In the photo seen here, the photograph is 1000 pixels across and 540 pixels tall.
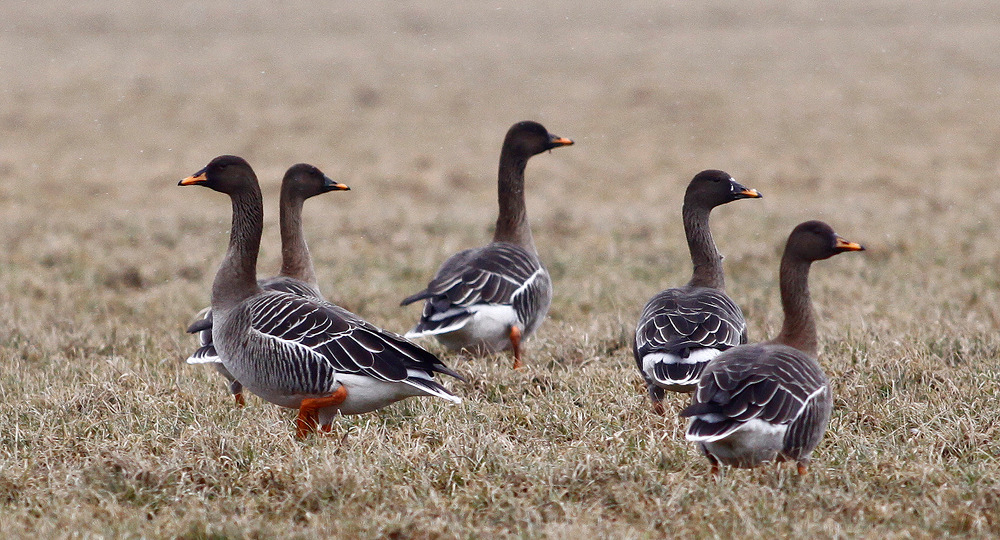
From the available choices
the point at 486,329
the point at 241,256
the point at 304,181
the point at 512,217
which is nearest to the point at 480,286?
the point at 486,329

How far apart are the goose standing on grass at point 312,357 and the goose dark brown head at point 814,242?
203 centimetres

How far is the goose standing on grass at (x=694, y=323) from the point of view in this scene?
19.7 ft

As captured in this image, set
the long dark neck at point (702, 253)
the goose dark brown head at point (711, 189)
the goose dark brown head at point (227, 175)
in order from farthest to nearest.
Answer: the goose dark brown head at point (711, 189), the long dark neck at point (702, 253), the goose dark brown head at point (227, 175)

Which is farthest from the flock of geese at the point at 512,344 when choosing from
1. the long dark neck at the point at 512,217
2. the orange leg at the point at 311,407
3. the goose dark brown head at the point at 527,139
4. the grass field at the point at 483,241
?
the goose dark brown head at the point at 527,139

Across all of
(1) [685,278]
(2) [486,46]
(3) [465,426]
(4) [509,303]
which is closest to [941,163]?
(1) [685,278]

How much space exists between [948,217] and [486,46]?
24.9m

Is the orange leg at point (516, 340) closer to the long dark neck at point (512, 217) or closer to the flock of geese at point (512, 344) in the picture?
the flock of geese at point (512, 344)

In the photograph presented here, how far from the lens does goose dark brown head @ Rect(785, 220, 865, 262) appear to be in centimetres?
568

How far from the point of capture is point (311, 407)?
229 inches

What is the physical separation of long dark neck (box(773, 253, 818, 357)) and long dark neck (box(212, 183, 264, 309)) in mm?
3183

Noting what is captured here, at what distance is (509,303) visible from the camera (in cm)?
818

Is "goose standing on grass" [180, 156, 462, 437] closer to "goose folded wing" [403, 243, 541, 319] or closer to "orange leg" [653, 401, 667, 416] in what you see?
"orange leg" [653, 401, 667, 416]

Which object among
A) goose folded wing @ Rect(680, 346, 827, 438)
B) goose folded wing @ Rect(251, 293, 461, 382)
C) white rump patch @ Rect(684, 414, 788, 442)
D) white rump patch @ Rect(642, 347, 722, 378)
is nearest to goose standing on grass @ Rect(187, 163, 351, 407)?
goose folded wing @ Rect(251, 293, 461, 382)

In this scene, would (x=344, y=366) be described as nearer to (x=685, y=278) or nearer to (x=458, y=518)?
(x=458, y=518)
